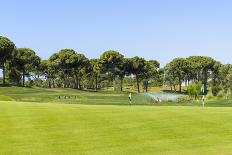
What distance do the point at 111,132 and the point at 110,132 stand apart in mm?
42

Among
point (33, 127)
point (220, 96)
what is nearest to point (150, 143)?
point (33, 127)

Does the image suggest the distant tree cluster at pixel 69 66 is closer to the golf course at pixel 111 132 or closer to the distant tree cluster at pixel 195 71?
the distant tree cluster at pixel 195 71

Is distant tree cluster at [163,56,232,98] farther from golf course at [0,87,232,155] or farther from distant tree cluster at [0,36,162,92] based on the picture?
golf course at [0,87,232,155]

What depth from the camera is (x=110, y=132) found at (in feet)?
62.7

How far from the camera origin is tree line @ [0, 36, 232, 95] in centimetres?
13961

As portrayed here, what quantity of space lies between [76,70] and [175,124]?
426ft

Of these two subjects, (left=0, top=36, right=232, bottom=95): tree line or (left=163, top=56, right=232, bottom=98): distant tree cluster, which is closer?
(left=0, top=36, right=232, bottom=95): tree line

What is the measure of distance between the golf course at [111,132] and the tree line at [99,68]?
105730 mm

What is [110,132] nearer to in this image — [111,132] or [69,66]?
[111,132]

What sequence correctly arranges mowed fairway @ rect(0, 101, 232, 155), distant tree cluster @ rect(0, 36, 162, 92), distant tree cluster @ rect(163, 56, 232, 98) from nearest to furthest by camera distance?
1. mowed fairway @ rect(0, 101, 232, 155)
2. distant tree cluster @ rect(0, 36, 162, 92)
3. distant tree cluster @ rect(163, 56, 232, 98)

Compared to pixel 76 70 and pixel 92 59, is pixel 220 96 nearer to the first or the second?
pixel 76 70

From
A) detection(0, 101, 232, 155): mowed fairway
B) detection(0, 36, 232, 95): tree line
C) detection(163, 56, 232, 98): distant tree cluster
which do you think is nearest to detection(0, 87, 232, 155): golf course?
detection(0, 101, 232, 155): mowed fairway

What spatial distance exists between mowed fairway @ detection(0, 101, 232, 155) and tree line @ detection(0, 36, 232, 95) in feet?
347

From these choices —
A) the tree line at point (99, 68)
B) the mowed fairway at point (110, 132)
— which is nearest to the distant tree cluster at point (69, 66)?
the tree line at point (99, 68)
